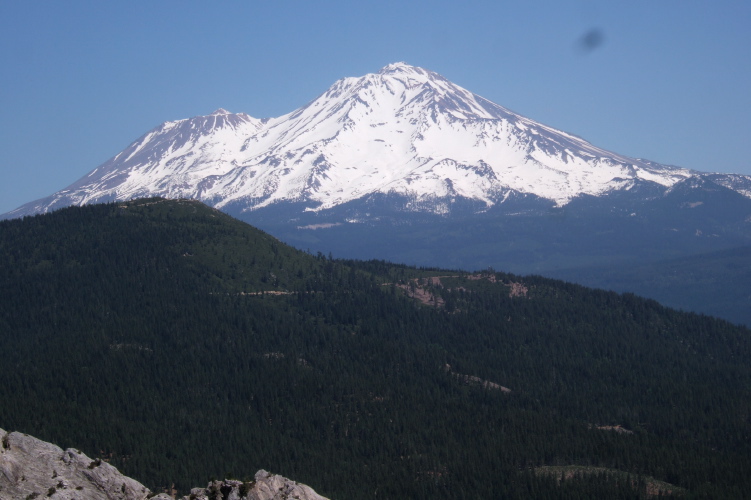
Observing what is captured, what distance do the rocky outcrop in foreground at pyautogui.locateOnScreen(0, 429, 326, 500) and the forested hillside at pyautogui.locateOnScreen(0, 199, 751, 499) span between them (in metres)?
42.0

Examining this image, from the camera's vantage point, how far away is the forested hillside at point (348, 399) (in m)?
128

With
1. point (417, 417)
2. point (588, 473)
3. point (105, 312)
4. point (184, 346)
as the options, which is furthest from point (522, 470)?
point (105, 312)

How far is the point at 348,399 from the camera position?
510ft

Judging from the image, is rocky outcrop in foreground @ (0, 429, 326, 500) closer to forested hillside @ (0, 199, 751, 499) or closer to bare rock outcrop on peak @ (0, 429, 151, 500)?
bare rock outcrop on peak @ (0, 429, 151, 500)

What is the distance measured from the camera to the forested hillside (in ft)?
421

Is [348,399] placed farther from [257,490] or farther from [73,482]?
[73,482]

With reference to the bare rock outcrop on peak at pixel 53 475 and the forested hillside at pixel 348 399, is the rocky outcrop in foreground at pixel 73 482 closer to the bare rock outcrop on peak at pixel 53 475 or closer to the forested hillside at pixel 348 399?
the bare rock outcrop on peak at pixel 53 475

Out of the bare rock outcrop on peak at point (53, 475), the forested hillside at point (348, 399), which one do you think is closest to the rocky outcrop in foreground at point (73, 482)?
the bare rock outcrop on peak at point (53, 475)

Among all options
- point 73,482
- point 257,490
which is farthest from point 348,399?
point 73,482

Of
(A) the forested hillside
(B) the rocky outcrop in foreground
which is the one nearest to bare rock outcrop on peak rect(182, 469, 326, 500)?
(B) the rocky outcrop in foreground

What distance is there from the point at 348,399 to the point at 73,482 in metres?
81.8

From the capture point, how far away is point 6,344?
16900cm

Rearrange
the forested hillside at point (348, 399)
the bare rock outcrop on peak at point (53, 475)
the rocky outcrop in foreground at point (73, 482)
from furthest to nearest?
the forested hillside at point (348, 399) → the rocky outcrop in foreground at point (73, 482) → the bare rock outcrop on peak at point (53, 475)

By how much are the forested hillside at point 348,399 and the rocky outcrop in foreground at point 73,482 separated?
138ft
